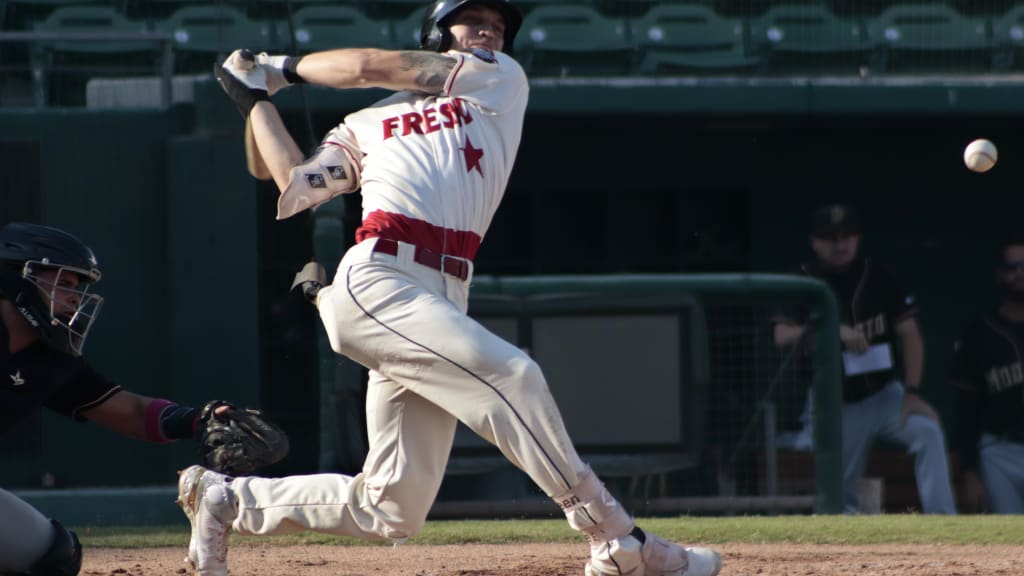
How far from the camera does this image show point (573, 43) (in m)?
9.97

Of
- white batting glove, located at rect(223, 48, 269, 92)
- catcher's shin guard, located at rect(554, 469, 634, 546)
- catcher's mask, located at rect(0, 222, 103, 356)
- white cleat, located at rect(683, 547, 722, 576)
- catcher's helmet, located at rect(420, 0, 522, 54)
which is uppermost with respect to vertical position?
catcher's helmet, located at rect(420, 0, 522, 54)

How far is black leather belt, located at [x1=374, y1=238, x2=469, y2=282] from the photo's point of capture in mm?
3619

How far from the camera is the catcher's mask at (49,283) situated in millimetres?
3746

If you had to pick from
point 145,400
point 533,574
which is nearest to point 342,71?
point 145,400

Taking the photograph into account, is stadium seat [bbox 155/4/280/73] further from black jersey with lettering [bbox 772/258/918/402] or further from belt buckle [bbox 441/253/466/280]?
belt buckle [bbox 441/253/466/280]

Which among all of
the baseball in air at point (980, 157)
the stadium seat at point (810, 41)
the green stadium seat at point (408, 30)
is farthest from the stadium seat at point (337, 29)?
the baseball in air at point (980, 157)

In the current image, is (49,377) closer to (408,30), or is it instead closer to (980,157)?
(980,157)

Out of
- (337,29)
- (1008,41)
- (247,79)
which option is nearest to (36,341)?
(247,79)

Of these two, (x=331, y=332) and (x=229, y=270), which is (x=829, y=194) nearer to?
(x=229, y=270)

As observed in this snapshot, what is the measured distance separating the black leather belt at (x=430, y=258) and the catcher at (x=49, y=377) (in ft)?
2.05

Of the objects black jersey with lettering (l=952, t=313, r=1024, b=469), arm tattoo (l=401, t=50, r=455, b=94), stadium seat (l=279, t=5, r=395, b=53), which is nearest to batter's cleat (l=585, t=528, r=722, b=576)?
arm tattoo (l=401, t=50, r=455, b=94)

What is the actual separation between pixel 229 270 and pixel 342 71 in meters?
4.64

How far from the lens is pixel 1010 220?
1042 cm

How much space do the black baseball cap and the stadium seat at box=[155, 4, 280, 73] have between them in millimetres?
3255
